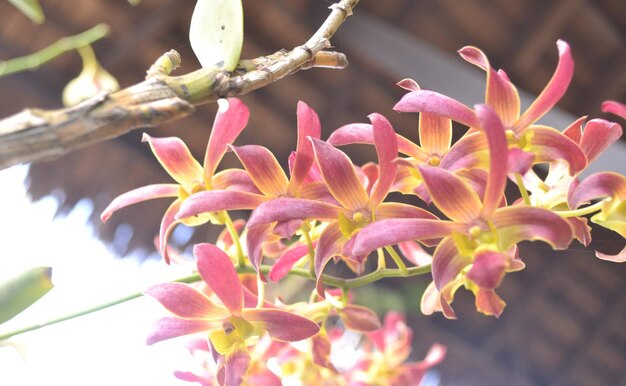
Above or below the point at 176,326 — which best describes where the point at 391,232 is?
above

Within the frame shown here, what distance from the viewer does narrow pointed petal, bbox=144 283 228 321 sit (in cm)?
34

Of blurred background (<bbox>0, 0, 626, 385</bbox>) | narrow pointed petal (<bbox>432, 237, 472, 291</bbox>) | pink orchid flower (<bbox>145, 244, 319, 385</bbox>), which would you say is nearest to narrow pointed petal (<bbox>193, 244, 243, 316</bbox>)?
pink orchid flower (<bbox>145, 244, 319, 385</bbox>)

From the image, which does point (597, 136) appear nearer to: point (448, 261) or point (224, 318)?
point (448, 261)

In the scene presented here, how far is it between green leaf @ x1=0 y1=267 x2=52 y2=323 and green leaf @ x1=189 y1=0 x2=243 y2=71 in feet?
0.41

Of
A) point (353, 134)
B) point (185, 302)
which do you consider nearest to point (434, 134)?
point (353, 134)

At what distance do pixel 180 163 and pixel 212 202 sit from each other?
0.23 ft

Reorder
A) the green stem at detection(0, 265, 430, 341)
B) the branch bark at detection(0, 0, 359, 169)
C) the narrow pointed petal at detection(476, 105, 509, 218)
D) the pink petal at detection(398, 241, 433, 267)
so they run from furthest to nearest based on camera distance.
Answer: the pink petal at detection(398, 241, 433, 267) → the green stem at detection(0, 265, 430, 341) → the narrow pointed petal at detection(476, 105, 509, 218) → the branch bark at detection(0, 0, 359, 169)

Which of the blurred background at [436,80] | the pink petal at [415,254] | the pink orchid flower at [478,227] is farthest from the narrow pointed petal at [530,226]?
the blurred background at [436,80]

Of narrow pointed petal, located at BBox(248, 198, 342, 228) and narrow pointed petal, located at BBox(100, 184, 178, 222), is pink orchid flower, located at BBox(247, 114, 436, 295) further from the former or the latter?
narrow pointed petal, located at BBox(100, 184, 178, 222)

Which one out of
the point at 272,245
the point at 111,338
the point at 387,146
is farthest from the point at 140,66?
the point at 387,146

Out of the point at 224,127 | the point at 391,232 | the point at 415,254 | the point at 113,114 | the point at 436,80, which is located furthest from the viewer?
the point at 436,80

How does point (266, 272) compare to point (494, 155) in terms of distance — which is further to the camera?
point (266, 272)

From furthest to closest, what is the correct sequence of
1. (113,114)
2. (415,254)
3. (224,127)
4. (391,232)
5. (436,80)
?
(436,80)
(415,254)
(224,127)
(391,232)
(113,114)

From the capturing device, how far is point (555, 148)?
0.31 m
